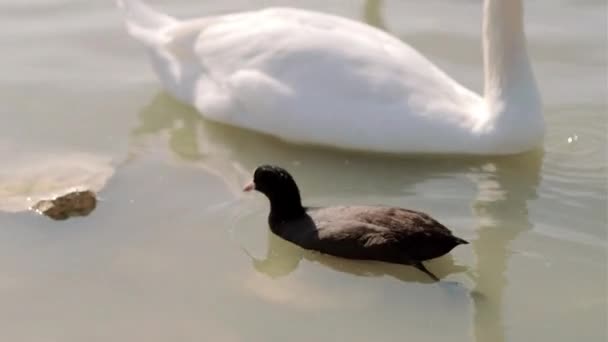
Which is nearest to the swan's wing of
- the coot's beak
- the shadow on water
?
the shadow on water

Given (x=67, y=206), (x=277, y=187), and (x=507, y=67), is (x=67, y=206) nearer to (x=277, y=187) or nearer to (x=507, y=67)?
(x=277, y=187)

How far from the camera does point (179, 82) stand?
687cm

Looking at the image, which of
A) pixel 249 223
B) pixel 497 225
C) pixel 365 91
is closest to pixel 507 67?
pixel 365 91

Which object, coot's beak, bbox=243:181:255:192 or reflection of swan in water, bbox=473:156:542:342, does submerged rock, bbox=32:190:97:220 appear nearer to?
coot's beak, bbox=243:181:255:192

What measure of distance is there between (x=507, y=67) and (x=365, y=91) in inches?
29.5

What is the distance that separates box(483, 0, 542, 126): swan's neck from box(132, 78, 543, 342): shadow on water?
0.80 ft

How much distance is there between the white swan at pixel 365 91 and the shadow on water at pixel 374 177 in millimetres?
86

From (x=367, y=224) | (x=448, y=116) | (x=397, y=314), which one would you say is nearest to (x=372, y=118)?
(x=448, y=116)

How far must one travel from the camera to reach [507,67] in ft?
20.4

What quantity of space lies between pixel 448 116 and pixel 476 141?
7.2 inches

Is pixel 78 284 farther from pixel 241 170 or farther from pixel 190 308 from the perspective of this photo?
pixel 241 170

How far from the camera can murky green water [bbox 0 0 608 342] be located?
4.84m

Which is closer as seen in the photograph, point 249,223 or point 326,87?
point 249,223

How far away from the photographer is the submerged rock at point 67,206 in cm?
557
